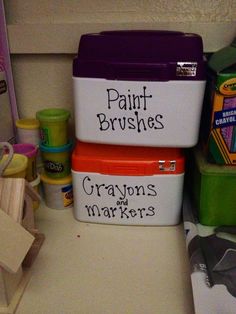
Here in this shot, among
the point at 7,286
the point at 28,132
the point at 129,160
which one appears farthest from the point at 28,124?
the point at 7,286

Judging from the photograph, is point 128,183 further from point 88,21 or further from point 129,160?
point 88,21

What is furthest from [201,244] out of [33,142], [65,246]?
[33,142]

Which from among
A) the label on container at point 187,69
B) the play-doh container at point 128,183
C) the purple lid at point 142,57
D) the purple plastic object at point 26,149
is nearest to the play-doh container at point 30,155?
the purple plastic object at point 26,149

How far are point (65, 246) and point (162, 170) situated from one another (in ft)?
0.87

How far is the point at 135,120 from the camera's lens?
599 millimetres

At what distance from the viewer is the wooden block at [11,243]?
1.42 ft

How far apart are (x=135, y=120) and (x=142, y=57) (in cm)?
12

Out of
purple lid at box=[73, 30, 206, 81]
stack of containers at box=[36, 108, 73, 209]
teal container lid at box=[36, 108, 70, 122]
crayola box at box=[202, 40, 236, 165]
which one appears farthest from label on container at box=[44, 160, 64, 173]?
crayola box at box=[202, 40, 236, 165]

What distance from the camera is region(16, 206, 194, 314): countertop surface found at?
19.7 inches

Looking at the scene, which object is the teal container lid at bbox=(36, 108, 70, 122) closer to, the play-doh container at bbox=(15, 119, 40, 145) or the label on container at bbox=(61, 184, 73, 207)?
the play-doh container at bbox=(15, 119, 40, 145)

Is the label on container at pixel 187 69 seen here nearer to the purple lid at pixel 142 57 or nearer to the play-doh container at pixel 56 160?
the purple lid at pixel 142 57

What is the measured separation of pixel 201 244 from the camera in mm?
586

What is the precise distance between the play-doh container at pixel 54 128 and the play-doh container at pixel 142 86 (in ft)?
0.36

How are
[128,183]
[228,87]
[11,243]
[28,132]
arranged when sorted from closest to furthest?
[11,243]
[228,87]
[128,183]
[28,132]
